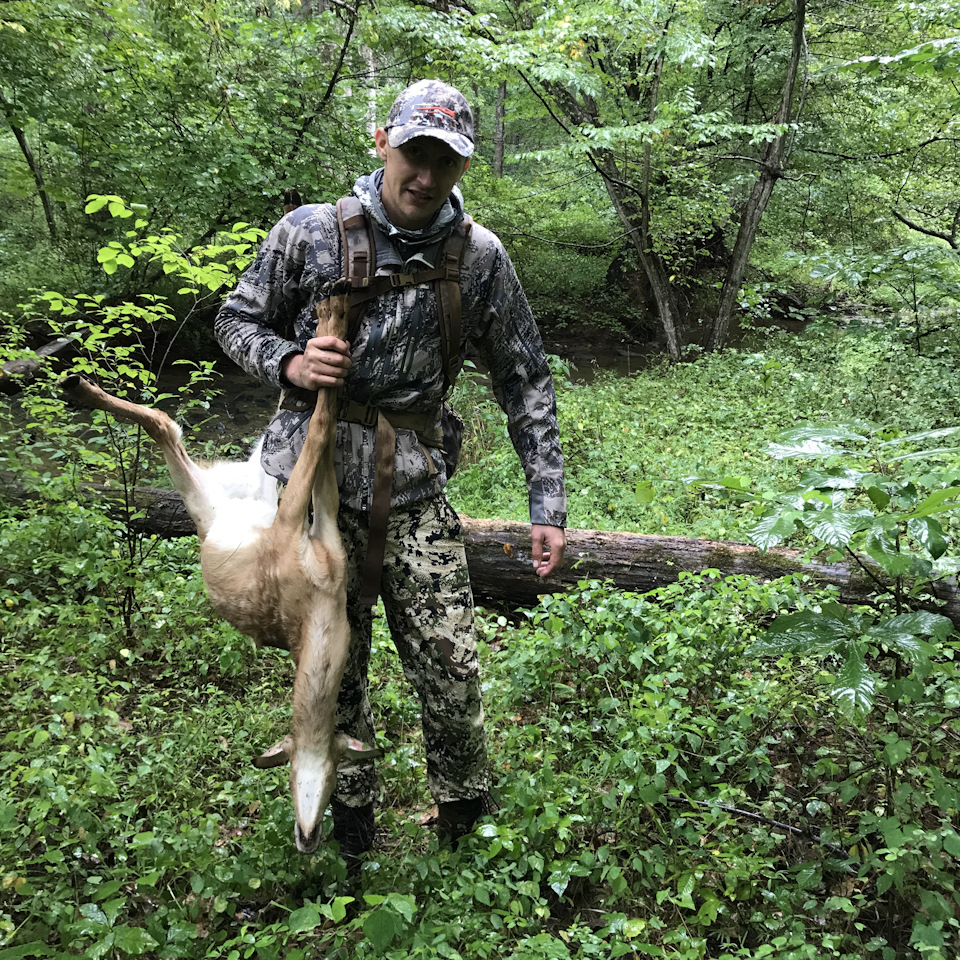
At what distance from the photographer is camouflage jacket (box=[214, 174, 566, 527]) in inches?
93.7

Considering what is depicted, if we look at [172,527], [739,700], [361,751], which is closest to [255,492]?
[361,751]

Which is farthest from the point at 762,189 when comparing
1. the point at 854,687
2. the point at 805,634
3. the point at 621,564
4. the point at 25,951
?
the point at 25,951

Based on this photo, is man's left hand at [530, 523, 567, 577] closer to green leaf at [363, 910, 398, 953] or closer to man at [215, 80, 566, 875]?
man at [215, 80, 566, 875]

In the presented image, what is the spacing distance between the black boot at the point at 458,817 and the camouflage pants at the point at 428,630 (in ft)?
0.48

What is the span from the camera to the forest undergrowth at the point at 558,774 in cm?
218

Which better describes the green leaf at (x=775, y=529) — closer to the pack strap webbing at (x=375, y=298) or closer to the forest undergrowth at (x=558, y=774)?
the forest undergrowth at (x=558, y=774)

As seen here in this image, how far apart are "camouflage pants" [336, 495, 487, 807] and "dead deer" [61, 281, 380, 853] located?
1.01 ft

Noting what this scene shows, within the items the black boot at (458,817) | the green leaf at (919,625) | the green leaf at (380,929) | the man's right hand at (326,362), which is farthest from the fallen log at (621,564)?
the man's right hand at (326,362)

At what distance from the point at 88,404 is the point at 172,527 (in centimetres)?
326

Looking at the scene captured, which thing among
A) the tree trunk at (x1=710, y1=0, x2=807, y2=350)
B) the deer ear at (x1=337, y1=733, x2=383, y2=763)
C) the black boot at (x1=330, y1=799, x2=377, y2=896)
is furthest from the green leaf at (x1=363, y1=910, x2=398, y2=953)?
the tree trunk at (x1=710, y1=0, x2=807, y2=350)

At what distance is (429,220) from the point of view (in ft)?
7.88

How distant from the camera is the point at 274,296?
8.21ft

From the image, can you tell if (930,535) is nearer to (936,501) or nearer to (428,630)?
(936,501)

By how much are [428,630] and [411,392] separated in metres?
0.91
